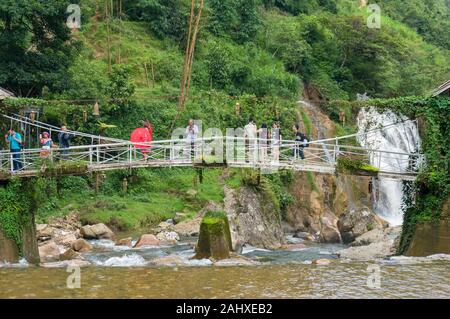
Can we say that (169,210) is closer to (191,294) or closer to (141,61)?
(141,61)

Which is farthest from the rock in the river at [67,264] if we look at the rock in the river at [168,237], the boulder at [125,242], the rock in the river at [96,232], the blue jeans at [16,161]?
the rock in the river at [96,232]

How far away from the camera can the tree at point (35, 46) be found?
33312mm

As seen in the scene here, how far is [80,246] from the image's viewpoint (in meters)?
25.6

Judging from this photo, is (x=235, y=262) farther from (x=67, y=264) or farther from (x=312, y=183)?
(x=312, y=183)

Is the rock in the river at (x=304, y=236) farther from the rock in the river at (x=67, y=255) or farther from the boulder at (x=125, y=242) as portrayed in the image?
the rock in the river at (x=67, y=255)

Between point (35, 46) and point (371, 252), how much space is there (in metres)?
21.6

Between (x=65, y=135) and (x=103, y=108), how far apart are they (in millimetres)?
12293

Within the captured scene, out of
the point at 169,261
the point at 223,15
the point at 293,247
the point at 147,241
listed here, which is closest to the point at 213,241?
the point at 169,261

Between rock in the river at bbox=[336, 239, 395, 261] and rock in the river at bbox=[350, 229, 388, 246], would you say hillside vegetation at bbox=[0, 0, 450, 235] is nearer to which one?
rock in the river at bbox=[350, 229, 388, 246]

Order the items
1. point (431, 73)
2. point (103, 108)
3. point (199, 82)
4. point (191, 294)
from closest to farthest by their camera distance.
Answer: point (191, 294)
point (103, 108)
point (199, 82)
point (431, 73)

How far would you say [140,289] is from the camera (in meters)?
16.5

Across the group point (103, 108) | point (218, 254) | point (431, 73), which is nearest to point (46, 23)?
point (103, 108)

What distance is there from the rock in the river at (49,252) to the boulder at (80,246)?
0.98m

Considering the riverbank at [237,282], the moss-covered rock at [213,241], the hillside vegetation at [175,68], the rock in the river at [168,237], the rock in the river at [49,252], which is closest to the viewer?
the riverbank at [237,282]
